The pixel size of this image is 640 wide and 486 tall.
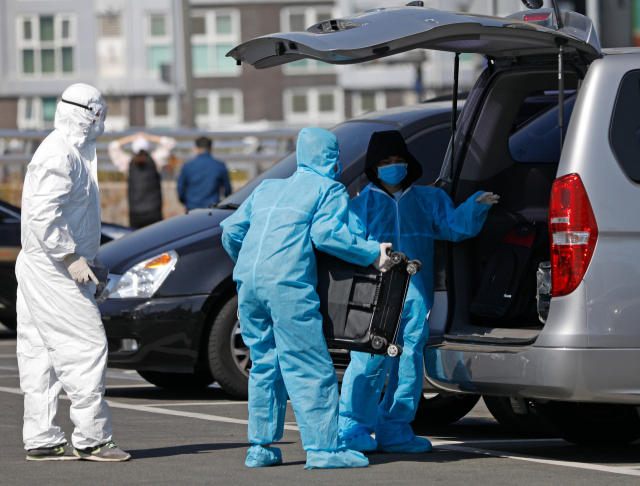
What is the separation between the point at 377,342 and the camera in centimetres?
529

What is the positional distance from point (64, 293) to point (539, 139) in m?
2.64

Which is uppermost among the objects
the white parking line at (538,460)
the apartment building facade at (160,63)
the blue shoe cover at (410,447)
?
the apartment building facade at (160,63)

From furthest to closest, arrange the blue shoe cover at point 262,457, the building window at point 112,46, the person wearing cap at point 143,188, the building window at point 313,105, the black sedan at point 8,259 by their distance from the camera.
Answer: the building window at point 112,46, the building window at point 313,105, the person wearing cap at point 143,188, the black sedan at point 8,259, the blue shoe cover at point 262,457

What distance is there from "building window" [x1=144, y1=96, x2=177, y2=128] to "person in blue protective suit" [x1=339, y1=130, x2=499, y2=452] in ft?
144

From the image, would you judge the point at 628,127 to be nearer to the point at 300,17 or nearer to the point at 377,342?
the point at 377,342

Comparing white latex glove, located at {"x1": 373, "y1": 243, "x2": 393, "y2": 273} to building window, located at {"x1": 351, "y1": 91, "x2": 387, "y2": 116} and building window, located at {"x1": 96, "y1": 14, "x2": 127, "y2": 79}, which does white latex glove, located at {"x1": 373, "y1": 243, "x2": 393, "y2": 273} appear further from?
building window, located at {"x1": 96, "y1": 14, "x2": 127, "y2": 79}

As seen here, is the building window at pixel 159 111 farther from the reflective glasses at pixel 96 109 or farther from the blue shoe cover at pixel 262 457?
the blue shoe cover at pixel 262 457

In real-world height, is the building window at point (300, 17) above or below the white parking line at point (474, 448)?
above

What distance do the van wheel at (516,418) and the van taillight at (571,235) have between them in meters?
1.48

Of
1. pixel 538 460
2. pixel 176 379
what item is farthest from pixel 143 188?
pixel 538 460

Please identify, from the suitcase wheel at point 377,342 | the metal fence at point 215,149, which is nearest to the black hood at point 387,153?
the suitcase wheel at point 377,342

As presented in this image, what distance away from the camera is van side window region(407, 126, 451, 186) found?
7.92 m

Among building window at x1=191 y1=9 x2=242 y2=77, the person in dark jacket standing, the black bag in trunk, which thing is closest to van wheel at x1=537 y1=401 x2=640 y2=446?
the black bag in trunk

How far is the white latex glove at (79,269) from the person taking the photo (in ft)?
A: 18.3
